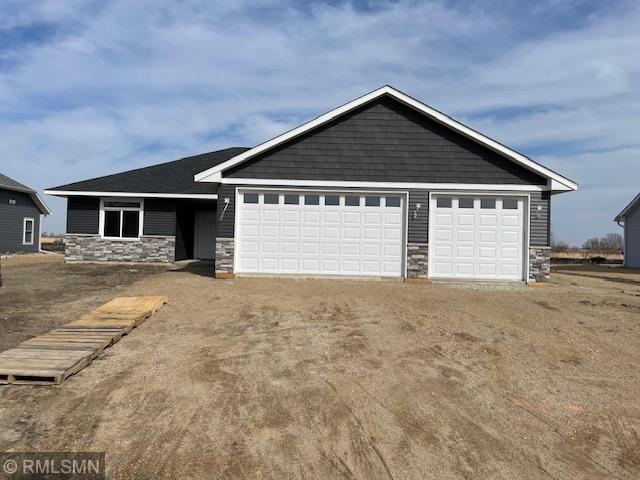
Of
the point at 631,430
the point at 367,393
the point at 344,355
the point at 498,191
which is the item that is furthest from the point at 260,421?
the point at 498,191

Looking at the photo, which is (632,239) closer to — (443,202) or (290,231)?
(443,202)

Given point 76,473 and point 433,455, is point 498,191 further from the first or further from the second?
point 76,473

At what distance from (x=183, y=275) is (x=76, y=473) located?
10.5 m

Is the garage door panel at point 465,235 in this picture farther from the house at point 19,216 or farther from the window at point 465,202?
the house at point 19,216

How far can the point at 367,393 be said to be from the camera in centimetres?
480

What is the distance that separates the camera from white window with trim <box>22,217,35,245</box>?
25.5 meters

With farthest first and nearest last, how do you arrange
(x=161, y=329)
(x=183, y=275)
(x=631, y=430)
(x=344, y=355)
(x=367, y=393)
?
(x=183, y=275), (x=161, y=329), (x=344, y=355), (x=367, y=393), (x=631, y=430)

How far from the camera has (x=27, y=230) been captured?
25906mm

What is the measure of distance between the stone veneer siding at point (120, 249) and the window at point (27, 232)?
10536 mm

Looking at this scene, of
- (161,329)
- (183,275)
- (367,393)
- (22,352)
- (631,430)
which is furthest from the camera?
(183,275)

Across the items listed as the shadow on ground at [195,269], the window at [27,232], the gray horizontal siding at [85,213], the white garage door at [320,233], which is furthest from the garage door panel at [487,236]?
the window at [27,232]

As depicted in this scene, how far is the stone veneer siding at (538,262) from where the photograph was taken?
12398 mm

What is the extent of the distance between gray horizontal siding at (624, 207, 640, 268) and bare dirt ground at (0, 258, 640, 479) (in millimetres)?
20175

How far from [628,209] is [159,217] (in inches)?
990
